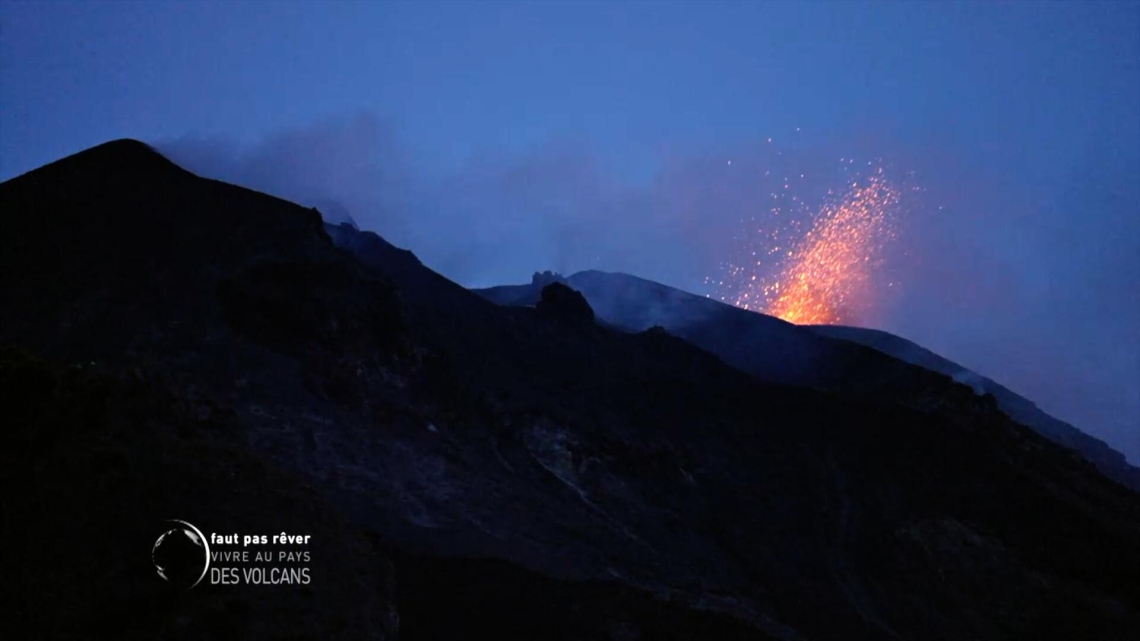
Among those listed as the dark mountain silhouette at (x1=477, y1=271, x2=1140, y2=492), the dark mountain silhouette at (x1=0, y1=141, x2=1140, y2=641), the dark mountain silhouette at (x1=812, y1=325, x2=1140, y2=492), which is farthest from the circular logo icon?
the dark mountain silhouette at (x1=812, y1=325, x2=1140, y2=492)

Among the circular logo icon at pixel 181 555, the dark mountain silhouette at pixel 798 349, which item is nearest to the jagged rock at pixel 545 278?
the dark mountain silhouette at pixel 798 349

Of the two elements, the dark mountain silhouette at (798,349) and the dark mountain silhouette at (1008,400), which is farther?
the dark mountain silhouette at (1008,400)

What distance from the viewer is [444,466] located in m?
47.7

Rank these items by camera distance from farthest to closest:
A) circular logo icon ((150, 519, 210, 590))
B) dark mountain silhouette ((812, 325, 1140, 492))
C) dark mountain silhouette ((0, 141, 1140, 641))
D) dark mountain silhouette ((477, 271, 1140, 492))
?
1. dark mountain silhouette ((812, 325, 1140, 492))
2. dark mountain silhouette ((477, 271, 1140, 492))
3. dark mountain silhouette ((0, 141, 1140, 641))
4. circular logo icon ((150, 519, 210, 590))

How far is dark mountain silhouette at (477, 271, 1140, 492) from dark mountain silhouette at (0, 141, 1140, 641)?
164 cm

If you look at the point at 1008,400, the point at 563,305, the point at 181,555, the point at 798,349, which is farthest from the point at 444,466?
the point at 1008,400

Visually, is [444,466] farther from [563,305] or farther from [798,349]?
[798,349]

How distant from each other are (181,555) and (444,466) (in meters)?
27.1

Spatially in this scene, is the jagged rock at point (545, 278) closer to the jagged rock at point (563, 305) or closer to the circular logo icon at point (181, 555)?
the jagged rock at point (563, 305)

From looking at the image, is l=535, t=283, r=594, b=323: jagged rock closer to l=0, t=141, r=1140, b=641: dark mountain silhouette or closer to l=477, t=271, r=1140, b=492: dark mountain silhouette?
l=0, t=141, r=1140, b=641: dark mountain silhouette

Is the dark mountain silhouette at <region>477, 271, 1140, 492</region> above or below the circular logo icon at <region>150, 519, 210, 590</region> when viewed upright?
above

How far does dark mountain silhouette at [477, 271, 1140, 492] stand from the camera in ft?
277

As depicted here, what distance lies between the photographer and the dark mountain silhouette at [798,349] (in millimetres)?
84438

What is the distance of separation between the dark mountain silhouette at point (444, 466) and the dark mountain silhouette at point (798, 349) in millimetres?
1644
